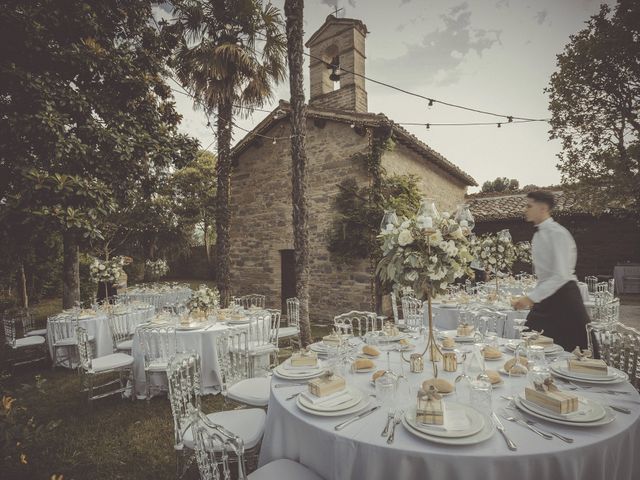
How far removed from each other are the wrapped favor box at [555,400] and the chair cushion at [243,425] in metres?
1.86

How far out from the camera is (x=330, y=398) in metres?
1.91

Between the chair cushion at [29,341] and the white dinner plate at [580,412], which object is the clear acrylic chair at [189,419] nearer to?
the white dinner plate at [580,412]

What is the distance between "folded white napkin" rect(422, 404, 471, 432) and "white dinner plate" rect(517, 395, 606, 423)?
13.8 inches

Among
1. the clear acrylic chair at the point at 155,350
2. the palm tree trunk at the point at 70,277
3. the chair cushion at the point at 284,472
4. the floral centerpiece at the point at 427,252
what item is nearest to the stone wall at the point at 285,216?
the palm tree trunk at the point at 70,277

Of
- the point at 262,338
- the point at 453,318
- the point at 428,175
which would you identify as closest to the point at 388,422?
the point at 262,338

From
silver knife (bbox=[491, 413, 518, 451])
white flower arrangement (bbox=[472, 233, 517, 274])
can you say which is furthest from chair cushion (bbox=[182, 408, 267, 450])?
white flower arrangement (bbox=[472, 233, 517, 274])

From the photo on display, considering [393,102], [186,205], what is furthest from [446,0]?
[186,205]

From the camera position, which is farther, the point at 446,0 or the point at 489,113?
the point at 489,113

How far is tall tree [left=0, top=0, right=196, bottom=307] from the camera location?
4301mm

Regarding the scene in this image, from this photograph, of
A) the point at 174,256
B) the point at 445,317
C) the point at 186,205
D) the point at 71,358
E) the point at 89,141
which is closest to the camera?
the point at 89,141

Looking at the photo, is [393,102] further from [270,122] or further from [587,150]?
[587,150]

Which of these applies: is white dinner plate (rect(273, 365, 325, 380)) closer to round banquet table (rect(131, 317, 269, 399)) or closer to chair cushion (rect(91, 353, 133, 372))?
round banquet table (rect(131, 317, 269, 399))

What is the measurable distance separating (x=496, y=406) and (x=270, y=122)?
10248mm

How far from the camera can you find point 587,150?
1070 cm
